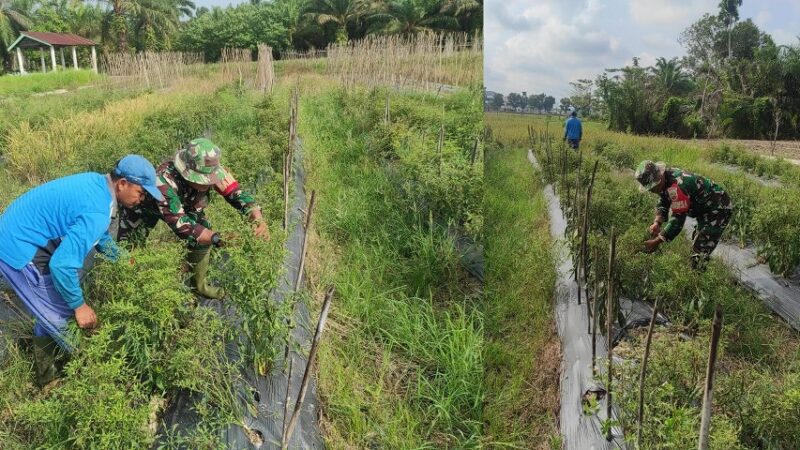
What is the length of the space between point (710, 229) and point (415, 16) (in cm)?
747

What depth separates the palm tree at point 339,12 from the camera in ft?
16.5

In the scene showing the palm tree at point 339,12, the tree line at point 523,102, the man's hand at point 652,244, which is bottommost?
the man's hand at point 652,244

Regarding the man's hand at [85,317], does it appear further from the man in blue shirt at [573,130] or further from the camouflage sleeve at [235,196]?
the man in blue shirt at [573,130]

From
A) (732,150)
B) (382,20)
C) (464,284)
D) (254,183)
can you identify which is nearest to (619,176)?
(732,150)

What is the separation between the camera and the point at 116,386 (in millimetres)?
2189

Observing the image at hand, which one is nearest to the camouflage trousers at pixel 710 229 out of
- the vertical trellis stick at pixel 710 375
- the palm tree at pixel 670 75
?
the palm tree at pixel 670 75

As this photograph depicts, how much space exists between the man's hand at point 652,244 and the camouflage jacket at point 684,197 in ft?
0.17

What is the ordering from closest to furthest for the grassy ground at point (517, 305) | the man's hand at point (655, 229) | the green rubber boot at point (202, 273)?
the man's hand at point (655, 229)
the grassy ground at point (517, 305)
the green rubber boot at point (202, 273)

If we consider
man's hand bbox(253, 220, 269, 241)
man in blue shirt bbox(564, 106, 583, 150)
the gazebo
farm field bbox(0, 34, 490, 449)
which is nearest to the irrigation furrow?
man in blue shirt bbox(564, 106, 583, 150)

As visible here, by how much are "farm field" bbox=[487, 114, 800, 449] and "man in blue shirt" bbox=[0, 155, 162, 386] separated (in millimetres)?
1918

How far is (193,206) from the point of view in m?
3.31

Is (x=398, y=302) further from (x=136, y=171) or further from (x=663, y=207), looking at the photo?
(x=663, y=207)

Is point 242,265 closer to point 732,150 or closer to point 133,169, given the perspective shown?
point 133,169

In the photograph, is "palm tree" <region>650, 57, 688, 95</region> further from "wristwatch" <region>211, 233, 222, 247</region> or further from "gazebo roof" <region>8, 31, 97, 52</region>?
"gazebo roof" <region>8, 31, 97, 52</region>
